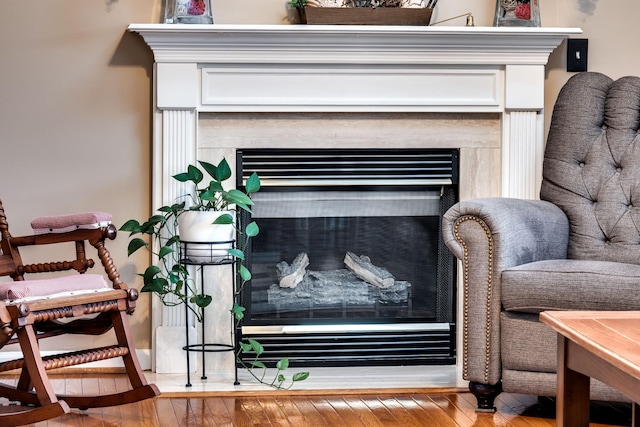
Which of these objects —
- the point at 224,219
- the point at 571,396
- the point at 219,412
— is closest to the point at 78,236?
the point at 224,219

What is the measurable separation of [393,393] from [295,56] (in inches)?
49.0

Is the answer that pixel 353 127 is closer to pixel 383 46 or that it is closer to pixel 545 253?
pixel 383 46

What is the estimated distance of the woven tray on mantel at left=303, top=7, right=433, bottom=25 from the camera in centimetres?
315

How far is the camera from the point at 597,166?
119 inches

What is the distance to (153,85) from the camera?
10.5 feet

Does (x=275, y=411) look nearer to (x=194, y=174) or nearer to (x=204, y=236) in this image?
(x=204, y=236)

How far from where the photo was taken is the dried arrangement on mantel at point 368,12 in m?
3.15

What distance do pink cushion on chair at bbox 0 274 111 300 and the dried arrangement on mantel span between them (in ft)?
4.06

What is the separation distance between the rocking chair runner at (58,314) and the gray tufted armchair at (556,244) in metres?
1.00

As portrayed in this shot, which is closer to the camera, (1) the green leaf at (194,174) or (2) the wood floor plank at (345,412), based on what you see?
(2) the wood floor plank at (345,412)

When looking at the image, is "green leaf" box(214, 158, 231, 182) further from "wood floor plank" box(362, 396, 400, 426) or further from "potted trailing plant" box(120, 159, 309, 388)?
"wood floor plank" box(362, 396, 400, 426)

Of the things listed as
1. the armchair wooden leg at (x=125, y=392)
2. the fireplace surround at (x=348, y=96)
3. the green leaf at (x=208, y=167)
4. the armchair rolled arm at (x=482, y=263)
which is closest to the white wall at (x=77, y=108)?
the fireplace surround at (x=348, y=96)

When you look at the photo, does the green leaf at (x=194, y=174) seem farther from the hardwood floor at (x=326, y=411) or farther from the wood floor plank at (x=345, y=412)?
the wood floor plank at (x=345, y=412)

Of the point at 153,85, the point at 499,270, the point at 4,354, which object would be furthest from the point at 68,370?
the point at 499,270
